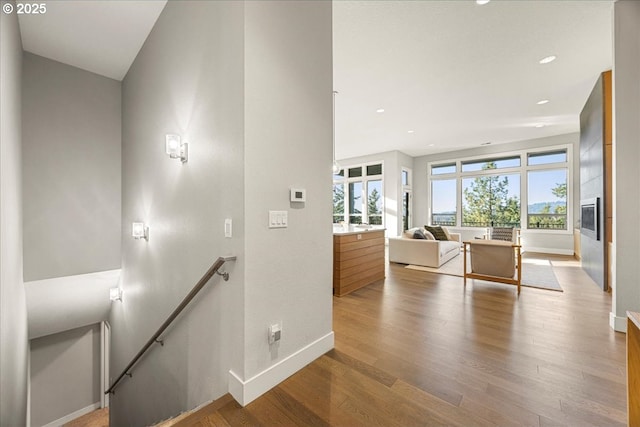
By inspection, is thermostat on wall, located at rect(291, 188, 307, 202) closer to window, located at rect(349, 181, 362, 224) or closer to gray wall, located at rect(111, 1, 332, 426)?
gray wall, located at rect(111, 1, 332, 426)

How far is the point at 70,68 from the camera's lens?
360 cm

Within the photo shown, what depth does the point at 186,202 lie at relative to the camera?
223cm

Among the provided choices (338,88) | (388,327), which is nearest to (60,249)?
(388,327)

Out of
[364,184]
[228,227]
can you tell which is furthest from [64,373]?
[364,184]

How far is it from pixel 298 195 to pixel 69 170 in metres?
3.74

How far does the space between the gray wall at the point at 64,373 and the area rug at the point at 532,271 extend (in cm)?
663

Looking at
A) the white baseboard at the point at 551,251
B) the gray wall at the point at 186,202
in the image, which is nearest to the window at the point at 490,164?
the white baseboard at the point at 551,251

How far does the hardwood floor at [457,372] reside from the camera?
1.54 m

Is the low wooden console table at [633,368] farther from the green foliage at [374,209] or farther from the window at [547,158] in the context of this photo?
the window at [547,158]

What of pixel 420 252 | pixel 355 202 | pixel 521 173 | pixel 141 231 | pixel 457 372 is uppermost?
pixel 521 173

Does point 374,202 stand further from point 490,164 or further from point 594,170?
point 594,170

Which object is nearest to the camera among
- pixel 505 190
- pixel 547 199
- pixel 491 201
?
pixel 547 199

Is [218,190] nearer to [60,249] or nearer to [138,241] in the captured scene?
[138,241]

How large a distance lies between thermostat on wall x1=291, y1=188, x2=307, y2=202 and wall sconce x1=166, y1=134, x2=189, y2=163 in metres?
1.04
